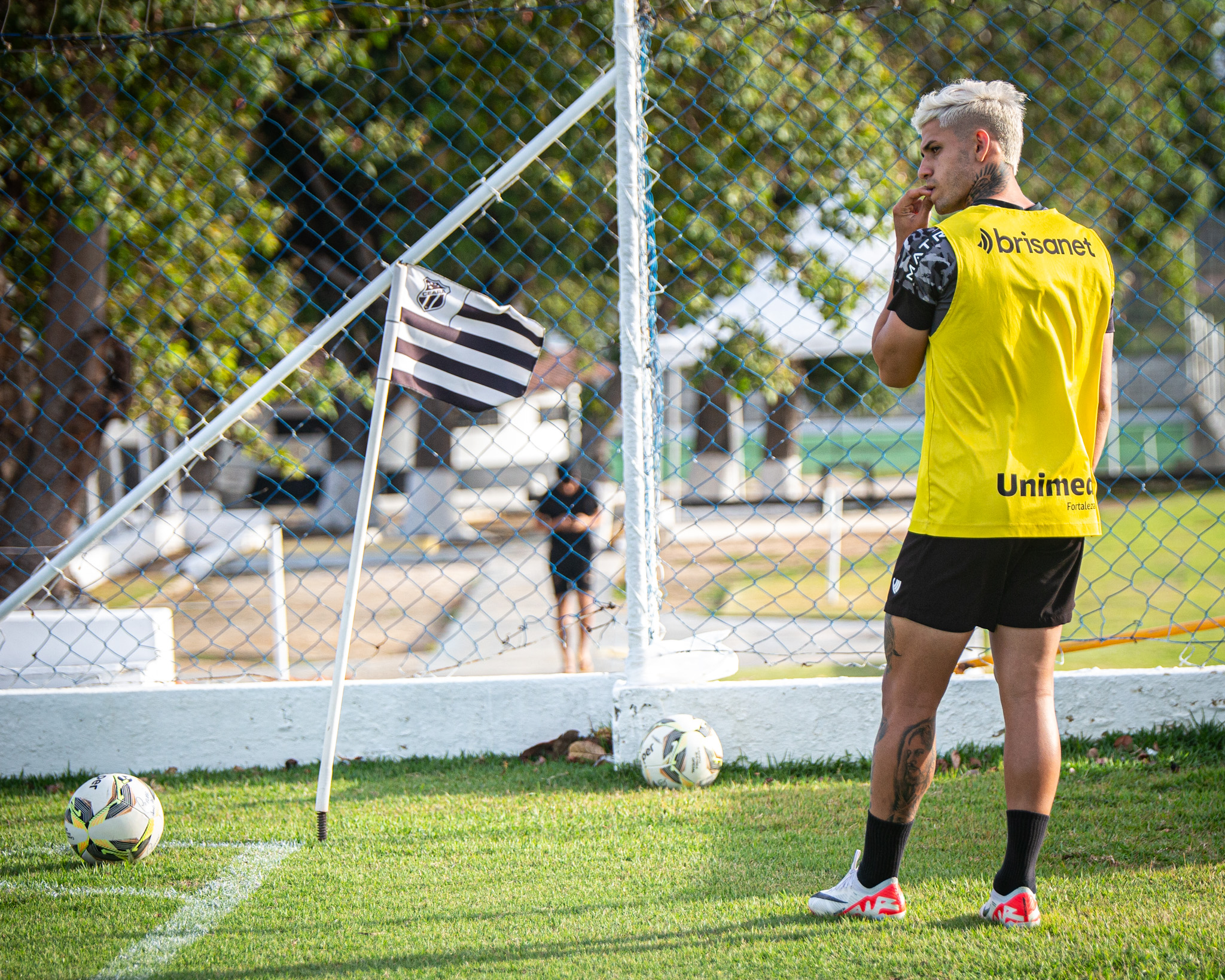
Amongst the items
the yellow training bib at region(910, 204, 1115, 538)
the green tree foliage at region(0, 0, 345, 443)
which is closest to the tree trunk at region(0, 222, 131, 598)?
the green tree foliage at region(0, 0, 345, 443)

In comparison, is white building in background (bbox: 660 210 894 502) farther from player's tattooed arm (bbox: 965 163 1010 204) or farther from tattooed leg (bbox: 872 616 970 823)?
tattooed leg (bbox: 872 616 970 823)

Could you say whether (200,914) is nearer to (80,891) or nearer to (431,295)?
(80,891)

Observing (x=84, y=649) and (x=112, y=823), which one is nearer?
(x=112, y=823)

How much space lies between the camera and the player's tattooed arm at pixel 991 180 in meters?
2.32

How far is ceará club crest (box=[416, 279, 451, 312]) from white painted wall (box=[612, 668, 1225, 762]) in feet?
5.29

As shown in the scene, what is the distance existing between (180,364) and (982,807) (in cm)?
523

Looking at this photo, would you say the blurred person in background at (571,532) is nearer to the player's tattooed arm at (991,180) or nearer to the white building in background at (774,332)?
the white building in background at (774,332)

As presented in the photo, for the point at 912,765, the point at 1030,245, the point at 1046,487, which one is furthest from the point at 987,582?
the point at 1030,245

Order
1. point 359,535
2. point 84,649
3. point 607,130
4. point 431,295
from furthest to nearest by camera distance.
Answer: point 607,130, point 84,649, point 431,295, point 359,535

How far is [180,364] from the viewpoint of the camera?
6.19 m

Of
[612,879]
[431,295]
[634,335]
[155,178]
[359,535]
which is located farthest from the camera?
[155,178]

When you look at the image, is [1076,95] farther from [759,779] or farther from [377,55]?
[759,779]

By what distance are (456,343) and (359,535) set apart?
71 centimetres

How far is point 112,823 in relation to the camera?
3.03 m
